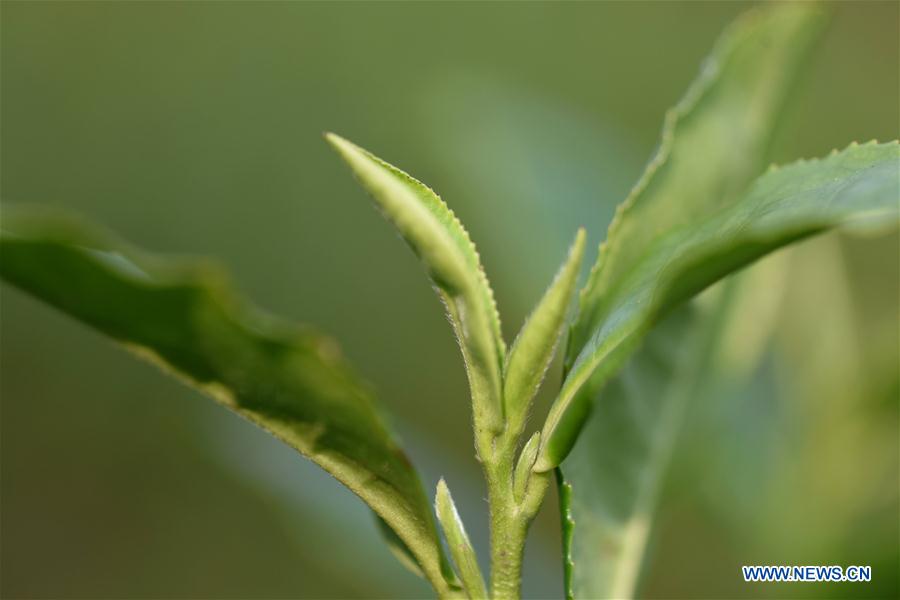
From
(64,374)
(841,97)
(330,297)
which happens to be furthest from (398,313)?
(841,97)

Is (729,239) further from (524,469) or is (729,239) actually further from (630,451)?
(630,451)

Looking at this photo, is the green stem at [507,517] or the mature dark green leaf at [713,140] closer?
the green stem at [507,517]

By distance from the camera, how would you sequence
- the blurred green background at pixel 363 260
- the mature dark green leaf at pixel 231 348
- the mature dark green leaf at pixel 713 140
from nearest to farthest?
1. the mature dark green leaf at pixel 231 348
2. the mature dark green leaf at pixel 713 140
3. the blurred green background at pixel 363 260

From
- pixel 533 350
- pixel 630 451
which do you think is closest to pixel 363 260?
pixel 630 451

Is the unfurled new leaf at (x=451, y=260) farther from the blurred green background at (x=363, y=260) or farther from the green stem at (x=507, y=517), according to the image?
the blurred green background at (x=363, y=260)

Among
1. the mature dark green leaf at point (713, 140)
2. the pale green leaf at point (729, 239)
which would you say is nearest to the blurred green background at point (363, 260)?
the mature dark green leaf at point (713, 140)

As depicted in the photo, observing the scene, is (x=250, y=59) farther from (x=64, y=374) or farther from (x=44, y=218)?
(x=44, y=218)

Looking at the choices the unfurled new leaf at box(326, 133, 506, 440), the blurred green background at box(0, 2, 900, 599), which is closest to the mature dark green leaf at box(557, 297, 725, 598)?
the blurred green background at box(0, 2, 900, 599)
